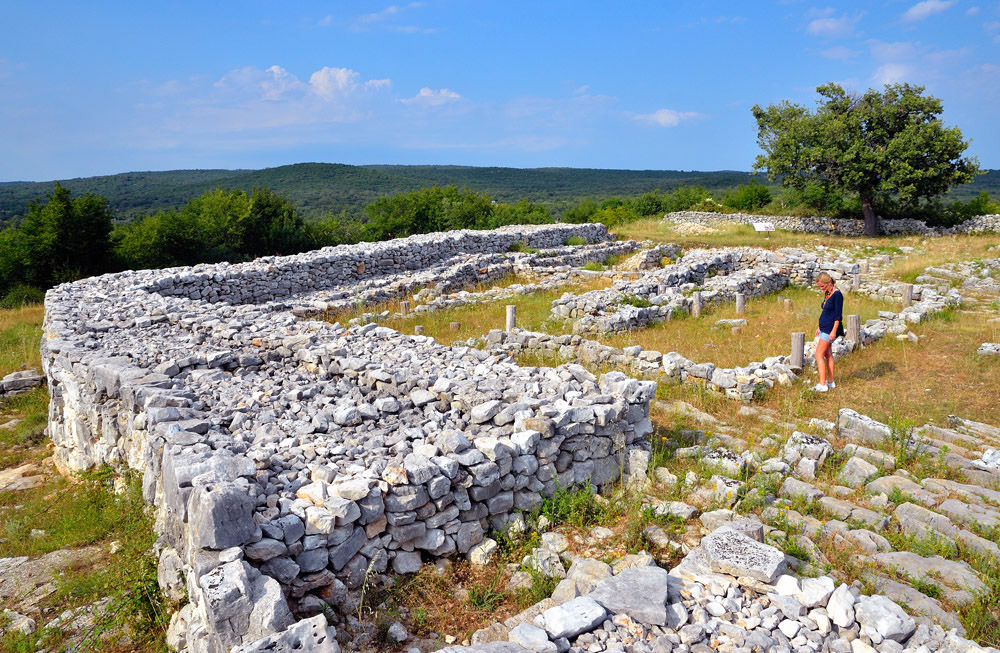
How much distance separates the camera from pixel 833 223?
35.5 meters

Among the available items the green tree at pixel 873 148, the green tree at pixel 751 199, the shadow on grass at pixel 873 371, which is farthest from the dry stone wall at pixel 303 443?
the green tree at pixel 751 199

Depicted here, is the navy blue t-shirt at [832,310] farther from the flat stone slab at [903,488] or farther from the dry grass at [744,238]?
the dry grass at [744,238]

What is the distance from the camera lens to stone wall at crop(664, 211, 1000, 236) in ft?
107

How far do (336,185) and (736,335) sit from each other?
295 ft

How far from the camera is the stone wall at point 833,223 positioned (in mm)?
32625

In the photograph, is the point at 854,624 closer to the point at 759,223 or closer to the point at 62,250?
the point at 62,250

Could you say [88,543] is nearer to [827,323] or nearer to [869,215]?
[827,323]

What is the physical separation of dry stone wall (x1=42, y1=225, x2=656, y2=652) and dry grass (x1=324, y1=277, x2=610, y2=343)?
14.2 feet

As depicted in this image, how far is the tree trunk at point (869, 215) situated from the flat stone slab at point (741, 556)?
35118mm

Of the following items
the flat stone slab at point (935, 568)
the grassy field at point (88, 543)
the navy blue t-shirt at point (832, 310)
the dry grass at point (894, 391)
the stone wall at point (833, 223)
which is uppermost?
the stone wall at point (833, 223)

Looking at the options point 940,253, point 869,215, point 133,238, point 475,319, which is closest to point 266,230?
point 133,238

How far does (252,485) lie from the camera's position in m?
4.42

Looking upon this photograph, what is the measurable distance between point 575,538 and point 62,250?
22.1 meters

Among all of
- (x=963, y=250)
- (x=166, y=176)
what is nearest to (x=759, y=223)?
(x=963, y=250)
